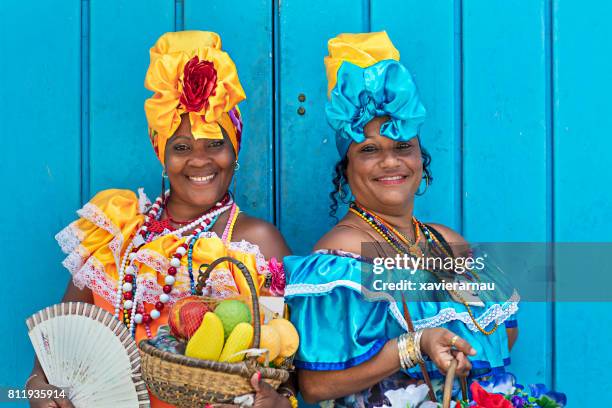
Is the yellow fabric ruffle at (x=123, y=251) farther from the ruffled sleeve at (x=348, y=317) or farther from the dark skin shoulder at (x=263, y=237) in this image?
the ruffled sleeve at (x=348, y=317)

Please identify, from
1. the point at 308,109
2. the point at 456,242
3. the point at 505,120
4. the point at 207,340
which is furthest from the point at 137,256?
the point at 505,120

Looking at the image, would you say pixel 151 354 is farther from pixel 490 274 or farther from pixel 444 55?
pixel 444 55

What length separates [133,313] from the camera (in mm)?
2840

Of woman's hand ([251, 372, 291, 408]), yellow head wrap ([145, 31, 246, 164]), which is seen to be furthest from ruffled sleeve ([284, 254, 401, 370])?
yellow head wrap ([145, 31, 246, 164])

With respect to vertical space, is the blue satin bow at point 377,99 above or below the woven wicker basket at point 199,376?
above

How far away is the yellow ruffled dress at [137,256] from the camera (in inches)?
111

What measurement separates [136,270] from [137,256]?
70mm

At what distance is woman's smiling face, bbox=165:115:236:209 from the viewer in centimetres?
293

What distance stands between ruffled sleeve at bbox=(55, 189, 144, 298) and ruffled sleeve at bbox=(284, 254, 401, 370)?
628 millimetres

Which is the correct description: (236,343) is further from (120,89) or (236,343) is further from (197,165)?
(120,89)

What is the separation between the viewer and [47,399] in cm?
273

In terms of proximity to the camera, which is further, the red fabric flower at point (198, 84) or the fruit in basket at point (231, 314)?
the red fabric flower at point (198, 84)

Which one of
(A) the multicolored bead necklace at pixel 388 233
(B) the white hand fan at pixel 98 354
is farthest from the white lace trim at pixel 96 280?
(A) the multicolored bead necklace at pixel 388 233

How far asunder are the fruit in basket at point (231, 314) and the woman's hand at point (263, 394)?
0.46 ft
